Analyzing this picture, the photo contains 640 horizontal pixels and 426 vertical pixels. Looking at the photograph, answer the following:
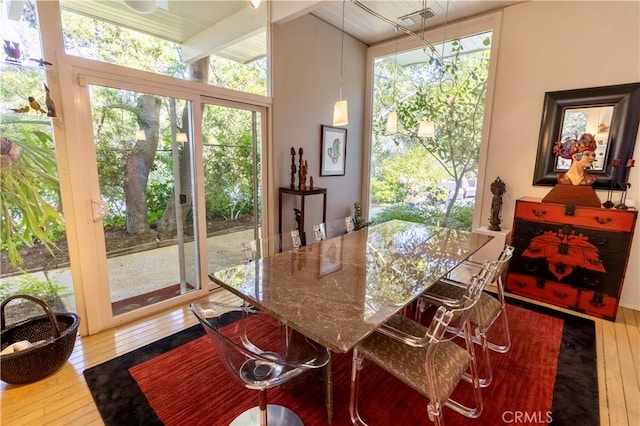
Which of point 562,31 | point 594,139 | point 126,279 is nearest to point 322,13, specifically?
point 562,31

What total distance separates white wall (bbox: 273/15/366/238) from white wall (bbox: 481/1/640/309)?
183 cm

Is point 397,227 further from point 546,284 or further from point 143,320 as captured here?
point 143,320

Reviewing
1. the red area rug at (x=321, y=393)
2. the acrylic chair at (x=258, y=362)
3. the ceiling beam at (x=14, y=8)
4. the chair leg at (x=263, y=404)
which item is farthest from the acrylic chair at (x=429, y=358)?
the ceiling beam at (x=14, y=8)

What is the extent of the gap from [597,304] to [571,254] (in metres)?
0.48

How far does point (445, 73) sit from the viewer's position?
394cm

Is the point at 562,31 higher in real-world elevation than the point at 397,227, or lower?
higher

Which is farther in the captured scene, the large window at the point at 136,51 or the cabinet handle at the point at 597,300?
the cabinet handle at the point at 597,300

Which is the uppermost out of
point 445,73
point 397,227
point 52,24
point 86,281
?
point 445,73

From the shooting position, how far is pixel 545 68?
319cm

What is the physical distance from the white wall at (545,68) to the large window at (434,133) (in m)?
0.24

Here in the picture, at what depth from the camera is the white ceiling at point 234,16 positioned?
241 cm

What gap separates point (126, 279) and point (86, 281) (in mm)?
353

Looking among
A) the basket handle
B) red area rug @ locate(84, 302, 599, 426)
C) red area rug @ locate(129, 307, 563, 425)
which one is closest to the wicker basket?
the basket handle

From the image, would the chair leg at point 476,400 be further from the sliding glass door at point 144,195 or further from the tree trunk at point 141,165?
the tree trunk at point 141,165
